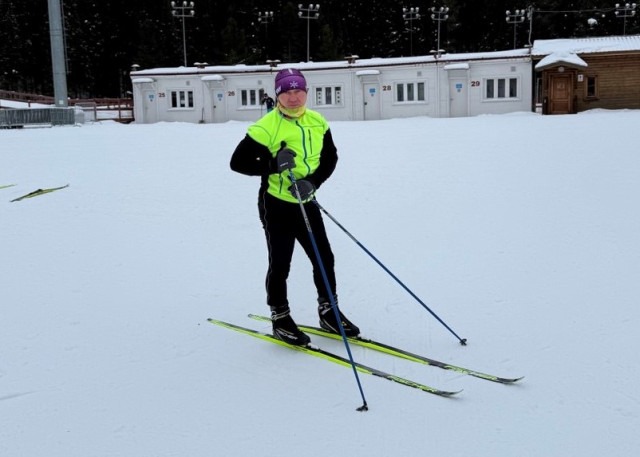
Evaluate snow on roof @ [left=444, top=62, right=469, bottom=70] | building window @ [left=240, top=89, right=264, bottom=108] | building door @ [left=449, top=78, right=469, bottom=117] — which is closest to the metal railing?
building window @ [left=240, top=89, right=264, bottom=108]

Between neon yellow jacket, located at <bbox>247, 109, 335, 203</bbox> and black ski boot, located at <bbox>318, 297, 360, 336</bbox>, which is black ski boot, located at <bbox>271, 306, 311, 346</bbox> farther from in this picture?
neon yellow jacket, located at <bbox>247, 109, 335, 203</bbox>

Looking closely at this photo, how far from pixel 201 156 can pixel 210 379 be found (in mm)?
12284

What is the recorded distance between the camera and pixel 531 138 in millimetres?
16672

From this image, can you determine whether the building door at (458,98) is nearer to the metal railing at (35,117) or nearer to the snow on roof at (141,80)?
the snow on roof at (141,80)

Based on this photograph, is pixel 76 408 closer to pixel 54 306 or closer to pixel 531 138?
pixel 54 306

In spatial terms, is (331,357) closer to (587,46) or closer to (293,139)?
(293,139)

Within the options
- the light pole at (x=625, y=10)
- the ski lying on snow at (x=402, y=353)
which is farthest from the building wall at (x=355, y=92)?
the ski lying on snow at (x=402, y=353)

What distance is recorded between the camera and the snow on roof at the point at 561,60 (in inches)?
1196

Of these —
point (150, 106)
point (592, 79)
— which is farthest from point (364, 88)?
point (150, 106)

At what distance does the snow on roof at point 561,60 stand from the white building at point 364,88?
5.96ft

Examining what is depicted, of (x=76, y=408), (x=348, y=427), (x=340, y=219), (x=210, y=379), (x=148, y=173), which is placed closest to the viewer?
(x=348, y=427)

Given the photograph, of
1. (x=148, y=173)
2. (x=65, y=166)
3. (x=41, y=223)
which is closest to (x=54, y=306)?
(x=41, y=223)

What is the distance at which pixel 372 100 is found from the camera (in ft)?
116

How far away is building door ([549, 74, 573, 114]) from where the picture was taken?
3105 cm
